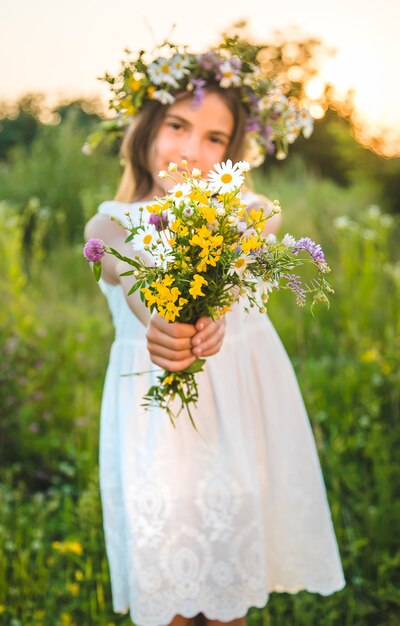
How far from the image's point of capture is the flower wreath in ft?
6.47

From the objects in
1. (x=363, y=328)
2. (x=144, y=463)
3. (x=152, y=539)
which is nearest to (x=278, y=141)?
(x=144, y=463)

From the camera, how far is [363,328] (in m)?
4.03

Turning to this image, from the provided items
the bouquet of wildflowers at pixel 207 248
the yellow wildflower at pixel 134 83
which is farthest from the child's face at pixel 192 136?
the bouquet of wildflowers at pixel 207 248

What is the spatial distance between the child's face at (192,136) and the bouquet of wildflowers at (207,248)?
0.67m

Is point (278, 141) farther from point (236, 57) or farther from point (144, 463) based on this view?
point (144, 463)

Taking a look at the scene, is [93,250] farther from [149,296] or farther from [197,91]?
A: [197,91]

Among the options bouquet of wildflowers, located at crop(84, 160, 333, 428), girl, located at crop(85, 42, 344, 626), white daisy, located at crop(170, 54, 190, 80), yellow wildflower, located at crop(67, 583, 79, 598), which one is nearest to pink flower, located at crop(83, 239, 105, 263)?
bouquet of wildflowers, located at crop(84, 160, 333, 428)

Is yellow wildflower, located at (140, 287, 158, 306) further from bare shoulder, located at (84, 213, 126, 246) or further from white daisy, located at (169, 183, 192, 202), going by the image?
bare shoulder, located at (84, 213, 126, 246)

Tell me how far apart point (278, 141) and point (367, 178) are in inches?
182

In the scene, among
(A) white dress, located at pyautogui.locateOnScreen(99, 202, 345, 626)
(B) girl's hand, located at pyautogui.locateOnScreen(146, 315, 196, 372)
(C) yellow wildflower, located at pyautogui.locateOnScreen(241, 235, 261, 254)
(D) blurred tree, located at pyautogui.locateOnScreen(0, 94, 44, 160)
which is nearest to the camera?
(C) yellow wildflower, located at pyautogui.locateOnScreen(241, 235, 261, 254)

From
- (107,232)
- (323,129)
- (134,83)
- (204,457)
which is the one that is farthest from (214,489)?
(323,129)

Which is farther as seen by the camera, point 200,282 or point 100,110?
point 100,110

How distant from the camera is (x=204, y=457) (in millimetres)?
1889

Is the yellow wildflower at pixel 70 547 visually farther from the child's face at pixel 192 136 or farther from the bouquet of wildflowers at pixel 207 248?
the bouquet of wildflowers at pixel 207 248
